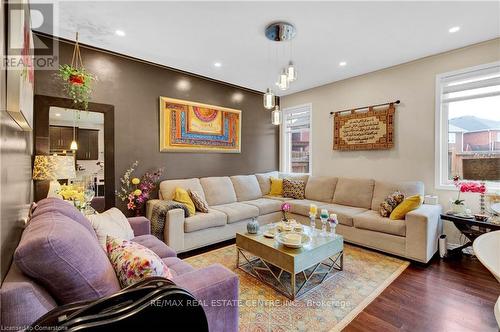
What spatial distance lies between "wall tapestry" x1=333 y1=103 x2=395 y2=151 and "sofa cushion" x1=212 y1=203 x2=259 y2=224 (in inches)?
78.4

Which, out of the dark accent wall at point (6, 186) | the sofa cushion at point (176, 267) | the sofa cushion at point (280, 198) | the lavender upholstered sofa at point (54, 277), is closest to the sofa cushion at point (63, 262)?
the lavender upholstered sofa at point (54, 277)

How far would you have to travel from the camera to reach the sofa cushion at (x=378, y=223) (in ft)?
9.30

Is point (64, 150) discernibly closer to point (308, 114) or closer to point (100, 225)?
point (100, 225)

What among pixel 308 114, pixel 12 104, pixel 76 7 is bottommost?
pixel 12 104

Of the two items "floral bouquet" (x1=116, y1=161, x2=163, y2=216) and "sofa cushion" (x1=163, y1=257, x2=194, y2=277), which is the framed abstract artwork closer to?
"floral bouquet" (x1=116, y1=161, x2=163, y2=216)

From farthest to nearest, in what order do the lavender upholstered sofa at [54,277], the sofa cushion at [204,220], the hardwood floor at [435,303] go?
the sofa cushion at [204,220] < the hardwood floor at [435,303] < the lavender upholstered sofa at [54,277]

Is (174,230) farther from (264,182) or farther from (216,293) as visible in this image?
(264,182)

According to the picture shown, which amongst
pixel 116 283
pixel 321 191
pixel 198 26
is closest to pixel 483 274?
pixel 321 191

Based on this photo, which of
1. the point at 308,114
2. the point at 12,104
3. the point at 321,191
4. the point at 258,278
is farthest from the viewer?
the point at 308,114

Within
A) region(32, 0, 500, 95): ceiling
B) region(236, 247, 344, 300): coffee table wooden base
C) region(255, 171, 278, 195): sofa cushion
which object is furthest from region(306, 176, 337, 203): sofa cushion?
region(32, 0, 500, 95): ceiling

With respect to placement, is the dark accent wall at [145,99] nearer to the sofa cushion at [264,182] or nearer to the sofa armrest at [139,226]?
the sofa cushion at [264,182]

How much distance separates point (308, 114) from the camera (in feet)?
16.3

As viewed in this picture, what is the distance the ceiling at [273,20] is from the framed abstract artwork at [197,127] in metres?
0.68

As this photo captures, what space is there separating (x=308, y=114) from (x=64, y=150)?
14.0 feet
